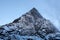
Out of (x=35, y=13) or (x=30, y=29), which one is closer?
(x=30, y=29)

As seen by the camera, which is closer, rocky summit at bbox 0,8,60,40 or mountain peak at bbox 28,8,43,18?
rocky summit at bbox 0,8,60,40

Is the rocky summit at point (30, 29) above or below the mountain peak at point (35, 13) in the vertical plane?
below

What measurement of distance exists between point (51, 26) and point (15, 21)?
18.8 m

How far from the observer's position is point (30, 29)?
94188mm

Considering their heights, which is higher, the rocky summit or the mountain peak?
the mountain peak

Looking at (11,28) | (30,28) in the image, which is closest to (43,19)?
(30,28)

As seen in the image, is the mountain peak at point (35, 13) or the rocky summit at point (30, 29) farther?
the mountain peak at point (35, 13)

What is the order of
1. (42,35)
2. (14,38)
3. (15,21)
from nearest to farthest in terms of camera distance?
(14,38) → (42,35) → (15,21)

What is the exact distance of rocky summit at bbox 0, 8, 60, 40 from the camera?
85.7 metres

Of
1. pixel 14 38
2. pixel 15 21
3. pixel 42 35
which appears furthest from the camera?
pixel 15 21

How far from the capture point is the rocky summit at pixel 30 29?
281 feet

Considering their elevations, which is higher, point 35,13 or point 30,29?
point 35,13

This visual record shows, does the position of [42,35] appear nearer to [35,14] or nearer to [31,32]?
[31,32]

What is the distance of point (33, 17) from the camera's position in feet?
335
